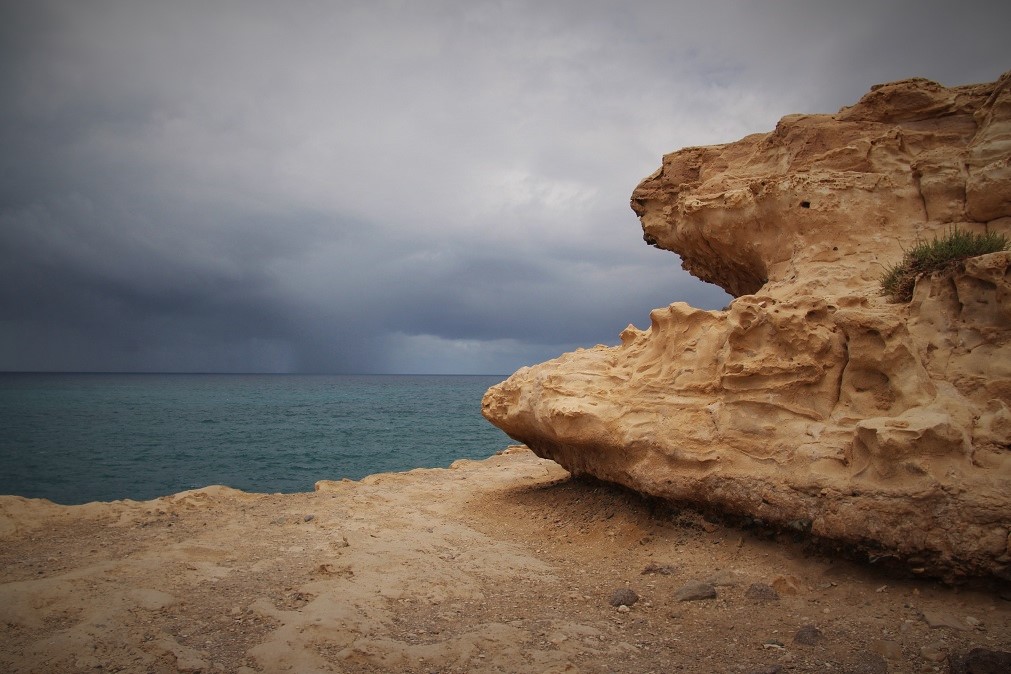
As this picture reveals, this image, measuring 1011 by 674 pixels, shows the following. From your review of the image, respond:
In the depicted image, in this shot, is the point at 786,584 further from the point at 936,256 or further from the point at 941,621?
the point at 936,256

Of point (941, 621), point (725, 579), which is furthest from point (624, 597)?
point (941, 621)

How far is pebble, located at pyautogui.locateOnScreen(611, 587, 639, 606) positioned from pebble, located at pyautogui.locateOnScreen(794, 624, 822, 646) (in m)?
1.36

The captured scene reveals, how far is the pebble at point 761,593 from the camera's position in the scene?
16.3 feet

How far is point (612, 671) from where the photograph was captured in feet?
13.1

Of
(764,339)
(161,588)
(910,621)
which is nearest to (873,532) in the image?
(910,621)

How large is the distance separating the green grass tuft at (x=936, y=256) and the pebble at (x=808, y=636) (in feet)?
11.7

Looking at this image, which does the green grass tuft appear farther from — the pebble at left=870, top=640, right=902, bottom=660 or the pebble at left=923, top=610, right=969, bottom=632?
the pebble at left=870, top=640, right=902, bottom=660

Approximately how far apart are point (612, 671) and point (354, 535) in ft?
13.9

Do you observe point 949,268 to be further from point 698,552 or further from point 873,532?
point 698,552

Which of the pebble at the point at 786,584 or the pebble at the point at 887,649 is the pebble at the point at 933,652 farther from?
the pebble at the point at 786,584

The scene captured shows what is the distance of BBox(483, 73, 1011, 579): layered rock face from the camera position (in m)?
4.72

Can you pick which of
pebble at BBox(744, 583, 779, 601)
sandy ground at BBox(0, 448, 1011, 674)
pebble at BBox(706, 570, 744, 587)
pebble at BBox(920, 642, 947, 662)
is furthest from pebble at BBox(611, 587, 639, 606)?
pebble at BBox(920, 642, 947, 662)

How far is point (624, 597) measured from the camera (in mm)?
5195

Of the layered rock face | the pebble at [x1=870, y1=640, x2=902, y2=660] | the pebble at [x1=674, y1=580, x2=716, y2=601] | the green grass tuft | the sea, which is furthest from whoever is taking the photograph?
the sea
